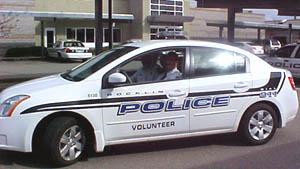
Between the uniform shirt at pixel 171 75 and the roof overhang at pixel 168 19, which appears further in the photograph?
the roof overhang at pixel 168 19

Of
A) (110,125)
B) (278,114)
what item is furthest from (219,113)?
(110,125)

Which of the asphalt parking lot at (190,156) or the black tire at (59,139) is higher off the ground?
the black tire at (59,139)

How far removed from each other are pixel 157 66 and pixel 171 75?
0.29 meters

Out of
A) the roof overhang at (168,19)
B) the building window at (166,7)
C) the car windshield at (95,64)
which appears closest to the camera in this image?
the car windshield at (95,64)

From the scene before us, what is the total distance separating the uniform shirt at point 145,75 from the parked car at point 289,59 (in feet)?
34.7

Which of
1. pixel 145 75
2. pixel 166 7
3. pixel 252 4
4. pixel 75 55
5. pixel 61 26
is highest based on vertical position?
pixel 166 7

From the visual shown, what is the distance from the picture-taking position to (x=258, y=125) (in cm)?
773

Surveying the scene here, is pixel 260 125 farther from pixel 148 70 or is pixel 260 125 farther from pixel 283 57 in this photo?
pixel 283 57

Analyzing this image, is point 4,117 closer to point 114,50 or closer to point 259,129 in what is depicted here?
point 114,50

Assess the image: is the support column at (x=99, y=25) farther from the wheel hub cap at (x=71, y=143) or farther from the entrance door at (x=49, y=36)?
the entrance door at (x=49, y=36)

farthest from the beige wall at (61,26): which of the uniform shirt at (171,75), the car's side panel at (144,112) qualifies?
the car's side panel at (144,112)

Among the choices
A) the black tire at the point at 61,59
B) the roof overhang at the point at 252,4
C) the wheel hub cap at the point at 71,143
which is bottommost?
the black tire at the point at 61,59

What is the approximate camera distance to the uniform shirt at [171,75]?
23.6ft

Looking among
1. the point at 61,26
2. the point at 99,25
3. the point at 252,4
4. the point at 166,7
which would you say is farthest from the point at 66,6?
the point at 99,25
